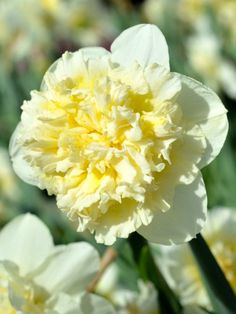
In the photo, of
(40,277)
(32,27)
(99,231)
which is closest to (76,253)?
(40,277)

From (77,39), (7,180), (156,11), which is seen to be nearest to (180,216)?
(7,180)

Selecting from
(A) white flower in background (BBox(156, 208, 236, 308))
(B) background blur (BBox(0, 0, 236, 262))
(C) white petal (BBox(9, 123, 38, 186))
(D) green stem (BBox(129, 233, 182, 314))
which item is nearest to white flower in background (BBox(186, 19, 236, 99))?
(B) background blur (BBox(0, 0, 236, 262))

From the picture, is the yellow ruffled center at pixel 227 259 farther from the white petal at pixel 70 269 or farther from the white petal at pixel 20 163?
the white petal at pixel 20 163

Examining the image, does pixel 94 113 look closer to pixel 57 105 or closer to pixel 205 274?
pixel 57 105

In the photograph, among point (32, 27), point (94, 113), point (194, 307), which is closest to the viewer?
point (94, 113)

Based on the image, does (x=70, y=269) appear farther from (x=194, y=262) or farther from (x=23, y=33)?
(x=23, y=33)
